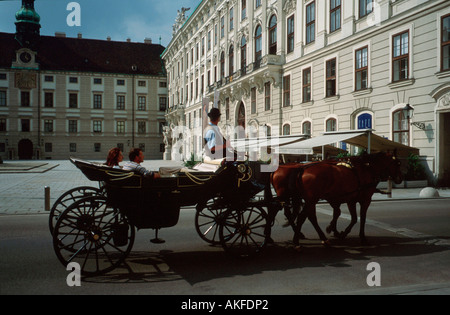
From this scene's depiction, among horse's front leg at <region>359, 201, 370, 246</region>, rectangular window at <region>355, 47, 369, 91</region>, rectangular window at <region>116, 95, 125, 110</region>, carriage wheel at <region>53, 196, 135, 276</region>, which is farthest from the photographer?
rectangular window at <region>116, 95, 125, 110</region>

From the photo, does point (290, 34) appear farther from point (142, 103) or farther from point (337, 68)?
point (142, 103)

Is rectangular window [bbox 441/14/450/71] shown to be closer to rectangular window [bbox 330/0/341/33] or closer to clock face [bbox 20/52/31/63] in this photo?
rectangular window [bbox 330/0/341/33]

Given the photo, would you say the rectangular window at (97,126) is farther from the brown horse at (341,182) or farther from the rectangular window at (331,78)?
the brown horse at (341,182)

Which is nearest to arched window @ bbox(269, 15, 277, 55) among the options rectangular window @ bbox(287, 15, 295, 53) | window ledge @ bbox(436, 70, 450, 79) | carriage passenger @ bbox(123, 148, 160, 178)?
rectangular window @ bbox(287, 15, 295, 53)

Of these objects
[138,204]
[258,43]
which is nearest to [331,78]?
[258,43]

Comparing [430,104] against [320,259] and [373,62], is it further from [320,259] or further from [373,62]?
[320,259]

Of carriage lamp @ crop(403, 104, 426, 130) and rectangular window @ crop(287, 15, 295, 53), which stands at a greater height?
rectangular window @ crop(287, 15, 295, 53)

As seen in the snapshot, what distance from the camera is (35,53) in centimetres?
5819

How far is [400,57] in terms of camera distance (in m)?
18.4

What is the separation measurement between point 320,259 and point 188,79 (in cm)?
4775

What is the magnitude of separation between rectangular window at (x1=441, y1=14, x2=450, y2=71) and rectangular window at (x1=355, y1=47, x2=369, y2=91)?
A: 4.32 m

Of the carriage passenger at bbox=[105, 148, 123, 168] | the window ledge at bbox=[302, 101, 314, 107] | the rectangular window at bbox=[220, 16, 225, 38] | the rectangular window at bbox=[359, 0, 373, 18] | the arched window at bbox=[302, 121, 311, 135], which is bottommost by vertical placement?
the carriage passenger at bbox=[105, 148, 123, 168]

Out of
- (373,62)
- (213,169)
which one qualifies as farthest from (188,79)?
(213,169)

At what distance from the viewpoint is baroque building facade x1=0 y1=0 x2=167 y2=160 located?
188 ft
